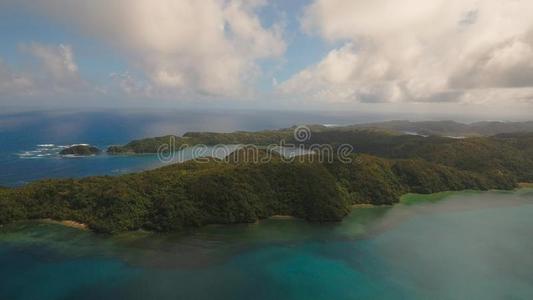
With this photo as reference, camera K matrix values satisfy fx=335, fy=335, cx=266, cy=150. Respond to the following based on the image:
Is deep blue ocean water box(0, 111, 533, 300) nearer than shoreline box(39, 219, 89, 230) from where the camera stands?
Yes

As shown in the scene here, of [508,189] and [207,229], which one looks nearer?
[207,229]

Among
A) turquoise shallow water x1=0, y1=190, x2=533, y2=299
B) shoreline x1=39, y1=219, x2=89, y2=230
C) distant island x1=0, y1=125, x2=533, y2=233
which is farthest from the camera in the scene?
distant island x1=0, y1=125, x2=533, y2=233

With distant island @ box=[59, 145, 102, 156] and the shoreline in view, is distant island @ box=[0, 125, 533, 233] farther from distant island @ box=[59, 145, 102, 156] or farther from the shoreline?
distant island @ box=[59, 145, 102, 156]

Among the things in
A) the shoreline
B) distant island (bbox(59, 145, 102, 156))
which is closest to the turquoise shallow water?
the shoreline

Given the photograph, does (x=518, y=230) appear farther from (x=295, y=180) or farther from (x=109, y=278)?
(x=109, y=278)

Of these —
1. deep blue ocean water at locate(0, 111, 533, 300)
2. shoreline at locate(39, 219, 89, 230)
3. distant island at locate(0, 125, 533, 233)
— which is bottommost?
deep blue ocean water at locate(0, 111, 533, 300)

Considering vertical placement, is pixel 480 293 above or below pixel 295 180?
below

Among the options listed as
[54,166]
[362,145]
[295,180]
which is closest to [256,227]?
[295,180]

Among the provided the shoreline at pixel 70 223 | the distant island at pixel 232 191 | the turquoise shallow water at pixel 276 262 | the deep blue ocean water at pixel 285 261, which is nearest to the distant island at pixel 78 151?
the distant island at pixel 232 191
